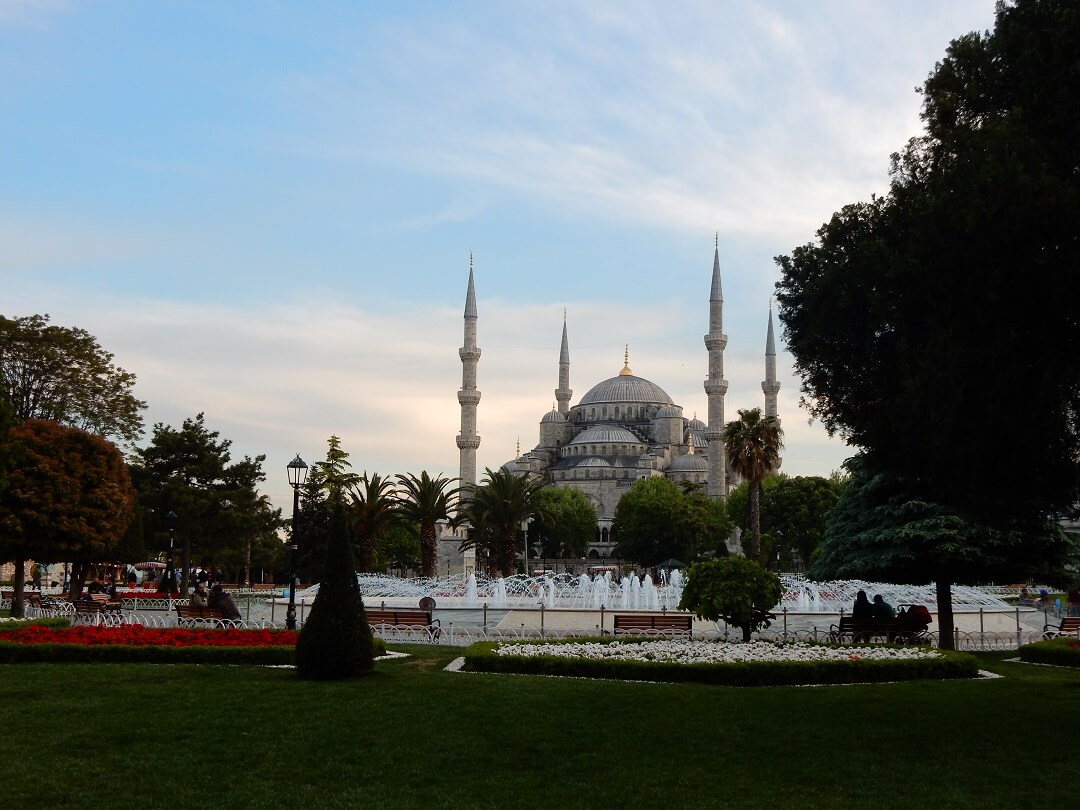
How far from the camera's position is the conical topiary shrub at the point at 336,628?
12.7 meters

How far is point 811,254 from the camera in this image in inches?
491

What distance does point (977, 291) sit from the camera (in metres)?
9.62

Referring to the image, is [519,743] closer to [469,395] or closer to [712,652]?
[712,652]

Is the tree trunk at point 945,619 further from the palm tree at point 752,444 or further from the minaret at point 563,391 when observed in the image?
the minaret at point 563,391

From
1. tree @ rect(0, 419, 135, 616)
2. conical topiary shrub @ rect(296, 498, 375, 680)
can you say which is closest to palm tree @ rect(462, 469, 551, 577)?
tree @ rect(0, 419, 135, 616)

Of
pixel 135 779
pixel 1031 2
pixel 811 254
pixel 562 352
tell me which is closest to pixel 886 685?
pixel 811 254

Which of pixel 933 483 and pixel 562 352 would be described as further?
pixel 562 352

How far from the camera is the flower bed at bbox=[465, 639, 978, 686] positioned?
1332 centimetres

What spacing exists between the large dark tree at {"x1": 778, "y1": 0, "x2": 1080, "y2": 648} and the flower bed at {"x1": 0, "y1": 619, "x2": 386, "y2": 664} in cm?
792

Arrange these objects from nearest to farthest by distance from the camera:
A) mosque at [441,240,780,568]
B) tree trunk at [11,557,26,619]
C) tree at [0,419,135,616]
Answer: tree trunk at [11,557,26,619], tree at [0,419,135,616], mosque at [441,240,780,568]

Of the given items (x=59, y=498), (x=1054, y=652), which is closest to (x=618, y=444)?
(x=59, y=498)

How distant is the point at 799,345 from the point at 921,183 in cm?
204

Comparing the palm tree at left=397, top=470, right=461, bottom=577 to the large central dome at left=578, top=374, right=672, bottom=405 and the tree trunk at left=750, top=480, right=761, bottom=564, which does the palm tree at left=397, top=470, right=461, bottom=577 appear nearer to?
the tree trunk at left=750, top=480, right=761, bottom=564

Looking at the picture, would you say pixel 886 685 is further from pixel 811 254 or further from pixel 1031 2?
pixel 1031 2
